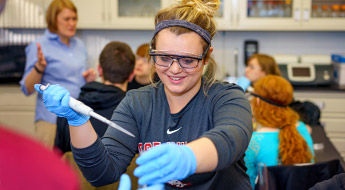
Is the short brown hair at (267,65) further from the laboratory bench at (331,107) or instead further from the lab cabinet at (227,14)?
the lab cabinet at (227,14)

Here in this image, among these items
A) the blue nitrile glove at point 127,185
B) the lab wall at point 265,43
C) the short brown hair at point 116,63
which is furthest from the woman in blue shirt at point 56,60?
the blue nitrile glove at point 127,185

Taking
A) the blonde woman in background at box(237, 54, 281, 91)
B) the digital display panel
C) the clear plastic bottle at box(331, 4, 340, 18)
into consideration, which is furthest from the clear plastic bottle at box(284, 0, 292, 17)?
the blonde woman in background at box(237, 54, 281, 91)

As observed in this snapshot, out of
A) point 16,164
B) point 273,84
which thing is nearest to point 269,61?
point 273,84

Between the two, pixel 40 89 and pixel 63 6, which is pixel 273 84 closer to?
pixel 40 89

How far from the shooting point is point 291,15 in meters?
4.08

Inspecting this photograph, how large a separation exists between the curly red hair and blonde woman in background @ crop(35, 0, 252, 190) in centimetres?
80

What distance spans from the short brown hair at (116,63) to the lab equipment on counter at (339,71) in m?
2.47

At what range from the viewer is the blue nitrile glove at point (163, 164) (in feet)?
2.68

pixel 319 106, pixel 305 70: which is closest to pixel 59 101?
pixel 319 106

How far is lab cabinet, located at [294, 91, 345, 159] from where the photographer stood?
383 cm

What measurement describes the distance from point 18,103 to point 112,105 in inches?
94.5

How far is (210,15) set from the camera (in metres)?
1.32

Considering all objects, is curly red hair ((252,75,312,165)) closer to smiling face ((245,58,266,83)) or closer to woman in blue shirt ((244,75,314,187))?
woman in blue shirt ((244,75,314,187))

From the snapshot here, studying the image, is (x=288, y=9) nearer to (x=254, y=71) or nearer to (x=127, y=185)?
(x=254, y=71)
